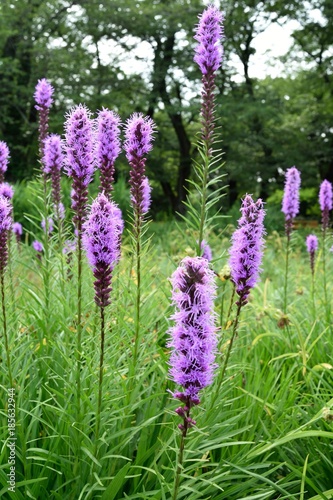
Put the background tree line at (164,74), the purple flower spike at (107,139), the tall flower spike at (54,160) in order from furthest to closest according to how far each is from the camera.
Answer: the background tree line at (164,74), the tall flower spike at (54,160), the purple flower spike at (107,139)

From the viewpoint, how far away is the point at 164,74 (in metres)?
22.4

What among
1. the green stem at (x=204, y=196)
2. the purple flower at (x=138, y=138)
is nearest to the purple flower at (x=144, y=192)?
the purple flower at (x=138, y=138)

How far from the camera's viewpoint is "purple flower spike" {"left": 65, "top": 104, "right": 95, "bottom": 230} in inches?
84.2

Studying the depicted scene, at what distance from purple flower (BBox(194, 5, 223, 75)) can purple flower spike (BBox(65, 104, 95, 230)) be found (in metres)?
0.73

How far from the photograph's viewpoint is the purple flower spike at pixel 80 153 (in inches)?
84.2

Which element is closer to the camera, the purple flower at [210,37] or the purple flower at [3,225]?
the purple flower at [3,225]

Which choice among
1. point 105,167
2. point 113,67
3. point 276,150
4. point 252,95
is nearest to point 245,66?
point 252,95

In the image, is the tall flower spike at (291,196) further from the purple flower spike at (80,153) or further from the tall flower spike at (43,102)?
the purple flower spike at (80,153)

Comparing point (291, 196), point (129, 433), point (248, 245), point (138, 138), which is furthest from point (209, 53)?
point (291, 196)

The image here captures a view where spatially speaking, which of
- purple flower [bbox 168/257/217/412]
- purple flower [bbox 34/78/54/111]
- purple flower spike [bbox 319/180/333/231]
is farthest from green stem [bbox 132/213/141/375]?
purple flower spike [bbox 319/180/333/231]

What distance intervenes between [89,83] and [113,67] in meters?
1.65

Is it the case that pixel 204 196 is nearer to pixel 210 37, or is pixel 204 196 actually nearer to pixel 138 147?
pixel 138 147

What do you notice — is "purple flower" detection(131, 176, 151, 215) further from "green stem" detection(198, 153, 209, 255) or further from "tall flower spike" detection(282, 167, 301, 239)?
"tall flower spike" detection(282, 167, 301, 239)

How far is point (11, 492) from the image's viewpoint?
Result: 2.24 metres
